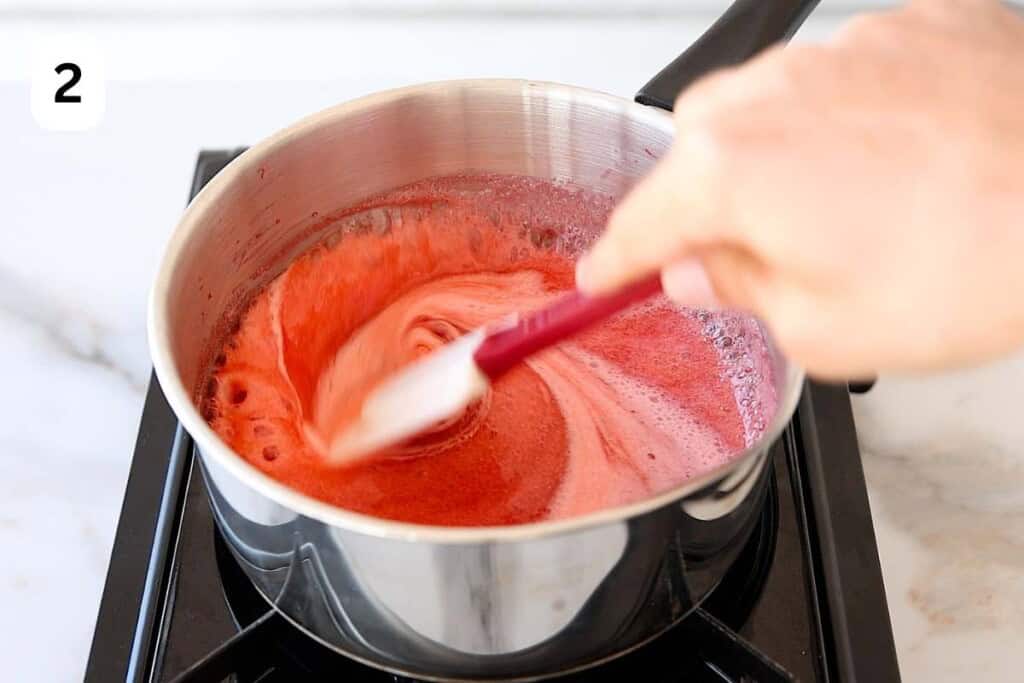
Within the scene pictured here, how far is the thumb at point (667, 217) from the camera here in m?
0.40

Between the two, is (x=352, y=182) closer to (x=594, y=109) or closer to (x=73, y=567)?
(x=594, y=109)

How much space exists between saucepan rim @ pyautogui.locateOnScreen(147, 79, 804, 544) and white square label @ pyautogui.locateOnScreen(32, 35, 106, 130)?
0.39 m

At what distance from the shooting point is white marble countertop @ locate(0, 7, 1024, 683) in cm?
71

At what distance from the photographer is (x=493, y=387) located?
0.76 meters

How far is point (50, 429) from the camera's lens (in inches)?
31.4

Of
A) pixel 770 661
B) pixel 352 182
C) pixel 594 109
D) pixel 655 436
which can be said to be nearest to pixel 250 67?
pixel 352 182

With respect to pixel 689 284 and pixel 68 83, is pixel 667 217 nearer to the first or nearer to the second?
pixel 689 284

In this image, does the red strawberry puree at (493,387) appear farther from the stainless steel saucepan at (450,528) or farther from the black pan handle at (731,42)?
the black pan handle at (731,42)

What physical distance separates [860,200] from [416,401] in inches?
12.9

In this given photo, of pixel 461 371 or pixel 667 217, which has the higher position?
pixel 667 217

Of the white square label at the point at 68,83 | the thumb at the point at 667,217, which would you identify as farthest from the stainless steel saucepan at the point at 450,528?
the white square label at the point at 68,83

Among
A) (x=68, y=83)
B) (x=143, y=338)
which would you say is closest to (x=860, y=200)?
(x=143, y=338)

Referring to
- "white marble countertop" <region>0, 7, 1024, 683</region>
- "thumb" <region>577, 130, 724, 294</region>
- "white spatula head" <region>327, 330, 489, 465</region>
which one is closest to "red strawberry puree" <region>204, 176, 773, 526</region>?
"white spatula head" <region>327, 330, 489, 465</region>

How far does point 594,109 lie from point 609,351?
0.56 ft
